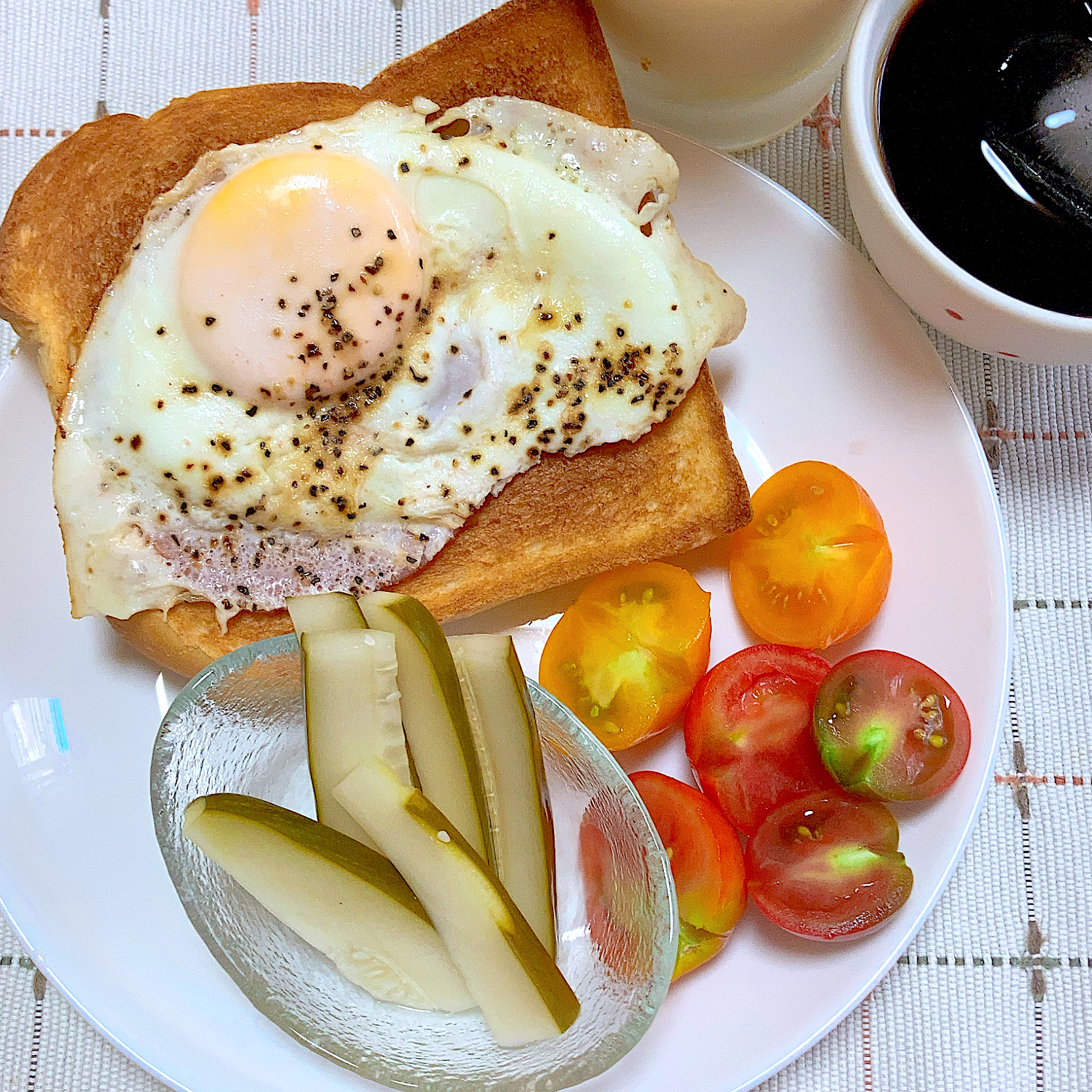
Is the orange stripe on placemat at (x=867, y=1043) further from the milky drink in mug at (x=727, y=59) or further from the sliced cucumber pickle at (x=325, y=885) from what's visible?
the milky drink in mug at (x=727, y=59)

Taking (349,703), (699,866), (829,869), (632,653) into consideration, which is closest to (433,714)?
(349,703)

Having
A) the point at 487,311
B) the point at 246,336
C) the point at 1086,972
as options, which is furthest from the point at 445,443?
the point at 1086,972

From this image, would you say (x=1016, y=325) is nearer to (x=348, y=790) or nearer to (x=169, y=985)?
(x=348, y=790)

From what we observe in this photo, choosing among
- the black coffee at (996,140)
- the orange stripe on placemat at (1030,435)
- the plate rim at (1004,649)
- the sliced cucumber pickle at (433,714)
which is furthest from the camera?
the orange stripe on placemat at (1030,435)

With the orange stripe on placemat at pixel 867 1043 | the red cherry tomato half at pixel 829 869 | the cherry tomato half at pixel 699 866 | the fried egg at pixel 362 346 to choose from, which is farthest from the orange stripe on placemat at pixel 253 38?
the orange stripe on placemat at pixel 867 1043

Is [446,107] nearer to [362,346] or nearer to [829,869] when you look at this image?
[362,346]
